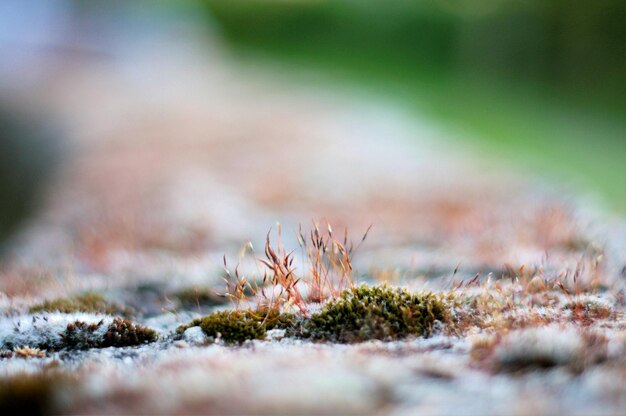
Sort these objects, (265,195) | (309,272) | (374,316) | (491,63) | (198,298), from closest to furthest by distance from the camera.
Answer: (374,316)
(309,272)
(198,298)
(265,195)
(491,63)

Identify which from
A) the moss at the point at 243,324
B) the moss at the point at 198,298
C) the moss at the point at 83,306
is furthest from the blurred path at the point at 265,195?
the moss at the point at 243,324

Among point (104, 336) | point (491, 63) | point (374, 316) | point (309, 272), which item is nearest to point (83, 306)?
point (104, 336)

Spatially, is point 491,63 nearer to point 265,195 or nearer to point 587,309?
point 265,195

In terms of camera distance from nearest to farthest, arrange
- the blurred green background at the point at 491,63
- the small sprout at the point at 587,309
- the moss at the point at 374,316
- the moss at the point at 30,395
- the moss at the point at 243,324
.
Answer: the moss at the point at 30,395
the moss at the point at 374,316
the moss at the point at 243,324
the small sprout at the point at 587,309
the blurred green background at the point at 491,63

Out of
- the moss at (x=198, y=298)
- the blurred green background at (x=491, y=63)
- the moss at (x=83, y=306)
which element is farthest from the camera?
the blurred green background at (x=491, y=63)

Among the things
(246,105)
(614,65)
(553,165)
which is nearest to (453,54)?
(614,65)

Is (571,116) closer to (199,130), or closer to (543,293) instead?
(199,130)

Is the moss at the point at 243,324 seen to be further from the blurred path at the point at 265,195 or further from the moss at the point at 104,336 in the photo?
the blurred path at the point at 265,195
